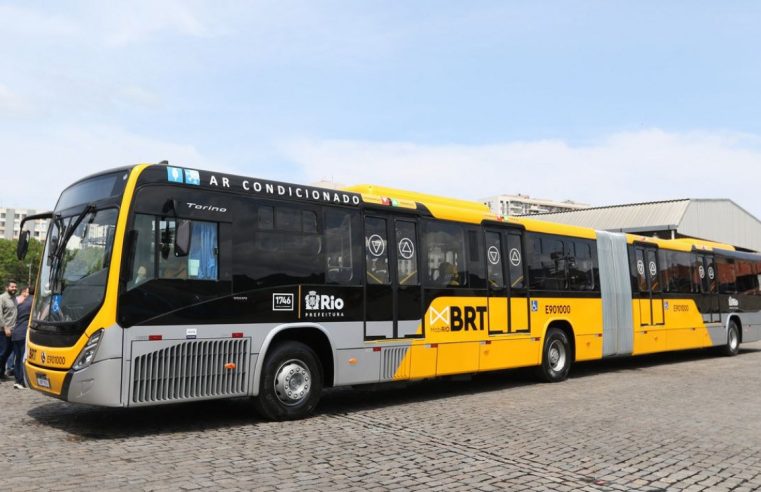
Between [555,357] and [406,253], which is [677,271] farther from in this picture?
[406,253]

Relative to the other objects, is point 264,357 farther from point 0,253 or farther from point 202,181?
point 0,253

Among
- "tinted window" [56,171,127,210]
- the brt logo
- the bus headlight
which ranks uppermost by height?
"tinted window" [56,171,127,210]

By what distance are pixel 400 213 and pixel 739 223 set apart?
44.6 meters

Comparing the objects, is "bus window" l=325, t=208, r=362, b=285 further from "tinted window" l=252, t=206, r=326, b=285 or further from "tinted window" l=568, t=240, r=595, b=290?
"tinted window" l=568, t=240, r=595, b=290

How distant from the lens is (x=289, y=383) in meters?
8.34

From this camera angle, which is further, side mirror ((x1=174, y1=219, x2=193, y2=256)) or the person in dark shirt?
the person in dark shirt

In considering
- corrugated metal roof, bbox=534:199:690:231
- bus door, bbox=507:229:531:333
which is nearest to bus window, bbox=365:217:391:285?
bus door, bbox=507:229:531:333

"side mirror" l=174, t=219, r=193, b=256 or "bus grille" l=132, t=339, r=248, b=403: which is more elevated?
"side mirror" l=174, t=219, r=193, b=256

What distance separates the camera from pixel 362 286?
9273 mm

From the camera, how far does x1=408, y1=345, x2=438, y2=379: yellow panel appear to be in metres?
9.80

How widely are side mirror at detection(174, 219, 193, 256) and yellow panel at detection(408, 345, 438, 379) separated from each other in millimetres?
3967

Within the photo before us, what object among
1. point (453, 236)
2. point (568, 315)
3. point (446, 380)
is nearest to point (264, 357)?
point (453, 236)


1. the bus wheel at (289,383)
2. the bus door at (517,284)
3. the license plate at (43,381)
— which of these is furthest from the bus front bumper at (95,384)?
the bus door at (517,284)

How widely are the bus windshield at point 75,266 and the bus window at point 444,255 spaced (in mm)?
4946
